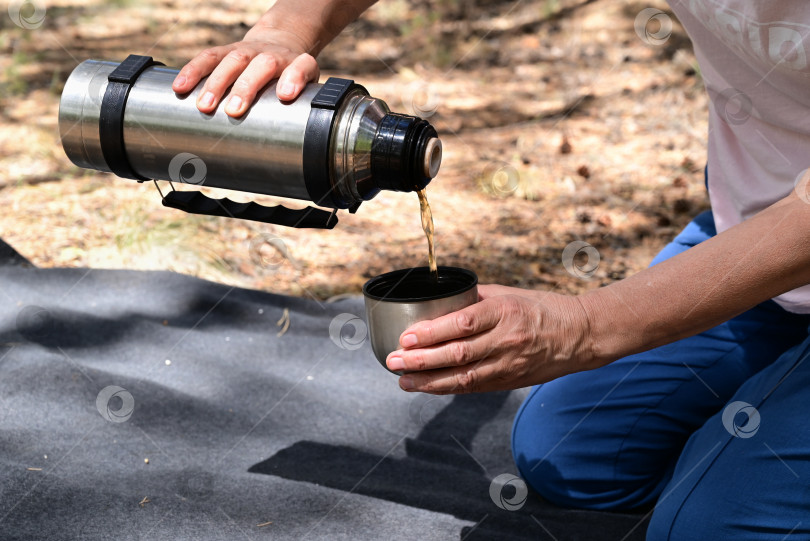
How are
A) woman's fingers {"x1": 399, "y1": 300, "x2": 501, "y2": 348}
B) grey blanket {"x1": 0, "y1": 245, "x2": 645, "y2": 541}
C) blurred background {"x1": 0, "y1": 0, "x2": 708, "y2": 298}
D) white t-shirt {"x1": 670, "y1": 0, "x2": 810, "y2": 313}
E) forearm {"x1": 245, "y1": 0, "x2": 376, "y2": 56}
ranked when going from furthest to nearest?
blurred background {"x1": 0, "y1": 0, "x2": 708, "y2": 298} → forearm {"x1": 245, "y1": 0, "x2": 376, "y2": 56} → grey blanket {"x1": 0, "y1": 245, "x2": 645, "y2": 541} → white t-shirt {"x1": 670, "y1": 0, "x2": 810, "y2": 313} → woman's fingers {"x1": 399, "y1": 300, "x2": 501, "y2": 348}

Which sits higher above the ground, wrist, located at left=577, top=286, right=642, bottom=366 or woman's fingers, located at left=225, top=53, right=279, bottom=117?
woman's fingers, located at left=225, top=53, right=279, bottom=117

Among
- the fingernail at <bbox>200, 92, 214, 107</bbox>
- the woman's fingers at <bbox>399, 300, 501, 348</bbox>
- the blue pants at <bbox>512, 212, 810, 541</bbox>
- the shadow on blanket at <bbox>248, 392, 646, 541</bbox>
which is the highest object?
the fingernail at <bbox>200, 92, 214, 107</bbox>

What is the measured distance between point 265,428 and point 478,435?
578 mm

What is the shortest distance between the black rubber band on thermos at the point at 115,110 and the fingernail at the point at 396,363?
70cm

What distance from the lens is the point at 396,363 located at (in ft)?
4.74

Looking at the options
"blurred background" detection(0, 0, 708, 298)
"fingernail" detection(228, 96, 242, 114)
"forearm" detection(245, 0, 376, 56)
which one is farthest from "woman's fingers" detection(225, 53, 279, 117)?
"blurred background" detection(0, 0, 708, 298)

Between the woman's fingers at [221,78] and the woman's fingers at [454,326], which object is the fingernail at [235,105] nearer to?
the woman's fingers at [221,78]

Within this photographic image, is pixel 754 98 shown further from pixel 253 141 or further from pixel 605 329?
pixel 253 141

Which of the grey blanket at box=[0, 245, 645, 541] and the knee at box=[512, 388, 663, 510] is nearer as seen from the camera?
the grey blanket at box=[0, 245, 645, 541]

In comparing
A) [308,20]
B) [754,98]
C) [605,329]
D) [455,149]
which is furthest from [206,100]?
[455,149]

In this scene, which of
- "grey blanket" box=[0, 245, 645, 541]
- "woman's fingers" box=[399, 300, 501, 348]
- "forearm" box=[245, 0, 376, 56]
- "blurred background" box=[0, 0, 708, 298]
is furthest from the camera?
"blurred background" box=[0, 0, 708, 298]

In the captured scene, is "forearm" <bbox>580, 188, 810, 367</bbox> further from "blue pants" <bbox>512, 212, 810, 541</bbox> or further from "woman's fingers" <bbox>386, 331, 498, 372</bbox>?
"blue pants" <bbox>512, 212, 810, 541</bbox>

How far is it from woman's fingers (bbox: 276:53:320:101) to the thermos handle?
0.22 m

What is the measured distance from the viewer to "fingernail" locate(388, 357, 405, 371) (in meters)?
1.44
